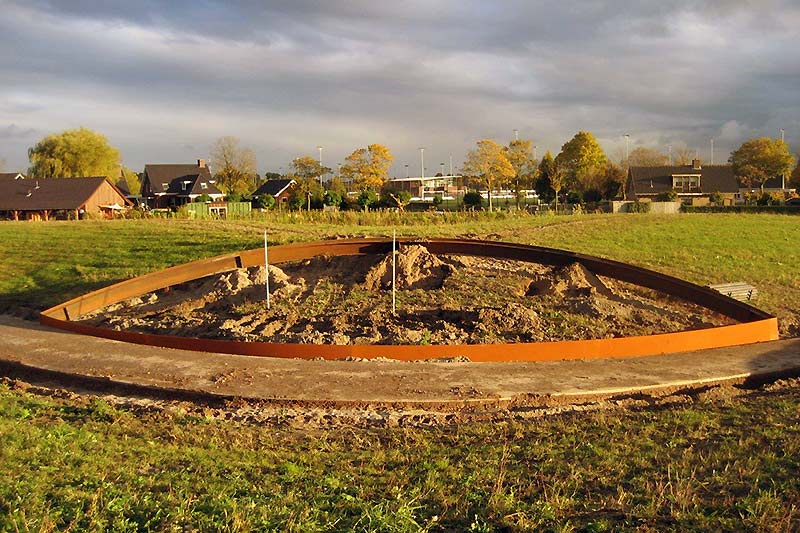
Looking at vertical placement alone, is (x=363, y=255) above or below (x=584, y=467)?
above

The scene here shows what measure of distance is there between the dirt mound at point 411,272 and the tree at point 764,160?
63.6 metres

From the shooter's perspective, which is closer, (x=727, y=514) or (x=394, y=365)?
(x=727, y=514)

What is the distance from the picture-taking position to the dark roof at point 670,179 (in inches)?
2648

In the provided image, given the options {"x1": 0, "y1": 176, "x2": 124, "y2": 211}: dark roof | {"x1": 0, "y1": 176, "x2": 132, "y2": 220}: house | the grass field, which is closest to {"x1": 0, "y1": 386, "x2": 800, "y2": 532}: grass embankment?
the grass field

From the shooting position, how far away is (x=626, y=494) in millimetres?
4773

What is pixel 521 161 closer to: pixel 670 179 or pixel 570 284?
pixel 670 179

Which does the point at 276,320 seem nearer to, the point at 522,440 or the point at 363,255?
the point at 363,255

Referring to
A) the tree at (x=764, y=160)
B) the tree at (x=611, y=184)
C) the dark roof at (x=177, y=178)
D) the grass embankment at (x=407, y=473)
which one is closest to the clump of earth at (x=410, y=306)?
the grass embankment at (x=407, y=473)

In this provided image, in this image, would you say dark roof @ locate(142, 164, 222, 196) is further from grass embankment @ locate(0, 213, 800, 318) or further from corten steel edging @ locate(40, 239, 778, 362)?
corten steel edging @ locate(40, 239, 778, 362)

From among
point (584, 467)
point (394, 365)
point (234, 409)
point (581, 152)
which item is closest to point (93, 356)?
point (234, 409)

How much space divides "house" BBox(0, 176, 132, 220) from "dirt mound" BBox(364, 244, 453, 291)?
122 ft

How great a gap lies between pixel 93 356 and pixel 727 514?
29.8ft

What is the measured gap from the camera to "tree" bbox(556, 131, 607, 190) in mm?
63094

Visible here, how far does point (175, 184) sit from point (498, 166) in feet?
111
